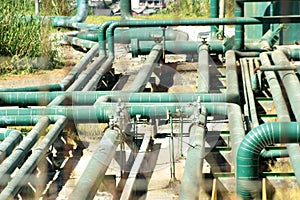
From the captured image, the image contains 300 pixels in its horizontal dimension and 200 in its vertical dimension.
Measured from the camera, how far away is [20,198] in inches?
281

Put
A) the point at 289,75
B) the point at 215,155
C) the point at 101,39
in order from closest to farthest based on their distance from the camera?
the point at 215,155, the point at 289,75, the point at 101,39

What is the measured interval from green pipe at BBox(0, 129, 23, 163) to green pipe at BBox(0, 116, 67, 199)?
20 cm

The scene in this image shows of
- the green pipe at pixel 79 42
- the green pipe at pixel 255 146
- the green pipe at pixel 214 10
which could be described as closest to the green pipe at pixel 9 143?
the green pipe at pixel 255 146

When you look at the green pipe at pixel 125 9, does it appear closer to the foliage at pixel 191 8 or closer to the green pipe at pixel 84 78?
the green pipe at pixel 84 78

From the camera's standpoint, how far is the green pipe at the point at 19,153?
6.05 metres

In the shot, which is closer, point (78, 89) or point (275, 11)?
point (78, 89)

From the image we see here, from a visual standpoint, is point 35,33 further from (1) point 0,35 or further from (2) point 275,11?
(2) point 275,11

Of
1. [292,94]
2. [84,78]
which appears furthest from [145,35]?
[292,94]

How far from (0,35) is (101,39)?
2.58 metres

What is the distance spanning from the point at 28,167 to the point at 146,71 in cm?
385

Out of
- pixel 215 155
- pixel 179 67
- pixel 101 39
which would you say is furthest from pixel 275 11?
pixel 215 155

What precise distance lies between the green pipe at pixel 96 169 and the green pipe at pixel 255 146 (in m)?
1.10

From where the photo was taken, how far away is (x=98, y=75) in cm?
1033

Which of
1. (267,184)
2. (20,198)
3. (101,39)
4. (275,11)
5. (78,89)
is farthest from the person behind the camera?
(275,11)
